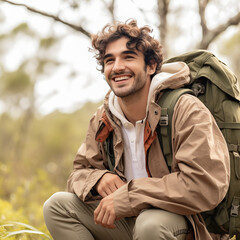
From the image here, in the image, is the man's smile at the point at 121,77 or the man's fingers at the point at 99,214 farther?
the man's smile at the point at 121,77

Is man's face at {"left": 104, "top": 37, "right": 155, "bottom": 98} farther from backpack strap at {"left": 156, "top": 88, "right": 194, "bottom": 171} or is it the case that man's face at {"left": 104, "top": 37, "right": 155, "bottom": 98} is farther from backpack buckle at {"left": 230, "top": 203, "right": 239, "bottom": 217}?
backpack buckle at {"left": 230, "top": 203, "right": 239, "bottom": 217}

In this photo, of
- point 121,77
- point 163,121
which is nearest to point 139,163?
point 163,121

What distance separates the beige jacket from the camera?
2168 millimetres

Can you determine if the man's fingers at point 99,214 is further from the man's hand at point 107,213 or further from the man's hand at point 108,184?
the man's hand at point 108,184

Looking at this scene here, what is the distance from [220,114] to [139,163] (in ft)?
2.14

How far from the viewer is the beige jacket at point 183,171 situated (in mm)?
2168

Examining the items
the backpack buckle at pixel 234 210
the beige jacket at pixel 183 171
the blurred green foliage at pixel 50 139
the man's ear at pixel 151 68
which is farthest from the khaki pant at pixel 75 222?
the blurred green foliage at pixel 50 139

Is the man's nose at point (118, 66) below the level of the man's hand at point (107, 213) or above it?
above

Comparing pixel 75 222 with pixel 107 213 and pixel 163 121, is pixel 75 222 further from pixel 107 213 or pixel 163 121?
pixel 163 121

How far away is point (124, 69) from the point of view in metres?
2.78

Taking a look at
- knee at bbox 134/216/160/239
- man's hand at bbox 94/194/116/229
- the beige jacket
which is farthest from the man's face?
knee at bbox 134/216/160/239

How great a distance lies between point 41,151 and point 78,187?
1767 cm

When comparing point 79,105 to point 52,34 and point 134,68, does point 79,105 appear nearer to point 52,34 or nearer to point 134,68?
point 52,34

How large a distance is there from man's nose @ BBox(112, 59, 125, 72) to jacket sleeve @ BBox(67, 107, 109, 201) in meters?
0.38
